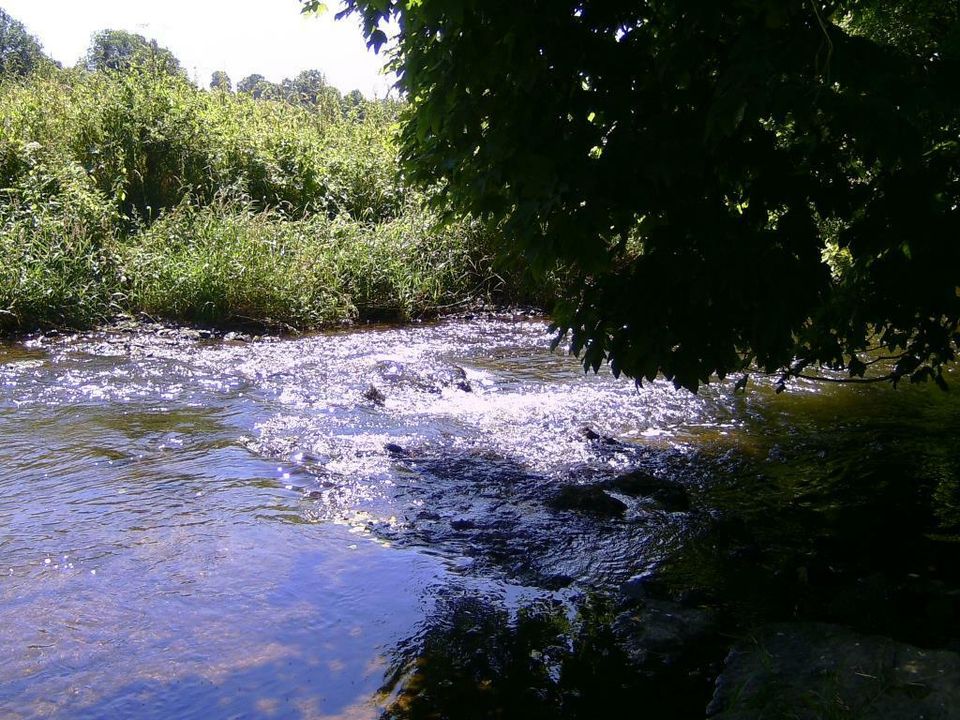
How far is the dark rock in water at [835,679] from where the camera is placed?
2.79m

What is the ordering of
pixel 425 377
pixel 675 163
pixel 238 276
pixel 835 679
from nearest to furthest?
pixel 835 679 → pixel 675 163 → pixel 425 377 → pixel 238 276

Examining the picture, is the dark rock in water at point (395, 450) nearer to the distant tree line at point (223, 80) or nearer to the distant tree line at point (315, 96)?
the distant tree line at point (223, 80)

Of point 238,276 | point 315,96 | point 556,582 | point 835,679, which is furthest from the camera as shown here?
point 315,96

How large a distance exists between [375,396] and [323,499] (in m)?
2.05

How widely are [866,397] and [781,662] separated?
175 inches

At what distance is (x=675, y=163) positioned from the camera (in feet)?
10.9

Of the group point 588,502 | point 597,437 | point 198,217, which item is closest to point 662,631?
point 588,502

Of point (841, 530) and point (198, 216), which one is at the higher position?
point (198, 216)

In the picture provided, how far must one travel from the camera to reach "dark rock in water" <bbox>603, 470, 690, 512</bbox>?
16.0 ft

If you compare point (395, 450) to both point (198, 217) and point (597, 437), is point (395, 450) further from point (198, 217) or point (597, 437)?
point (198, 217)

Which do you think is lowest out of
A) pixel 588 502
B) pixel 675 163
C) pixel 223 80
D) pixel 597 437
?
pixel 588 502

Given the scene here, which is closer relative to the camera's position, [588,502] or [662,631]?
[662,631]

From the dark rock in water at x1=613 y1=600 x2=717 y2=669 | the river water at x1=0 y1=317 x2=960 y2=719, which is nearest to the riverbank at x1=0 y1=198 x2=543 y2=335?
the river water at x1=0 y1=317 x2=960 y2=719

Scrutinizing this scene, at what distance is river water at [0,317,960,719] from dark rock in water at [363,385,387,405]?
3 centimetres
